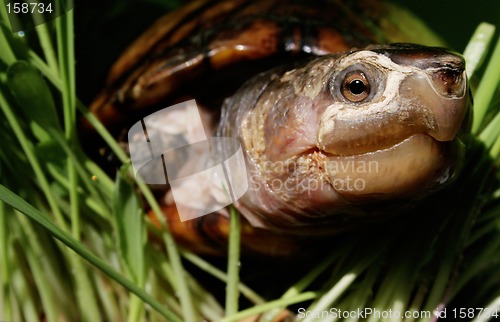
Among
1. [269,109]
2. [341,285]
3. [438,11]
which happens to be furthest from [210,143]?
[438,11]

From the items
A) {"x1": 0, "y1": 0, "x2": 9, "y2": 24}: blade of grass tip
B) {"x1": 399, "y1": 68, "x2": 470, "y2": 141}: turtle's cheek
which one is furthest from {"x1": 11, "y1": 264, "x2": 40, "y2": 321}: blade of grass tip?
{"x1": 399, "y1": 68, "x2": 470, "y2": 141}: turtle's cheek

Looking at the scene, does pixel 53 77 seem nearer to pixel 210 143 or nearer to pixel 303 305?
pixel 210 143

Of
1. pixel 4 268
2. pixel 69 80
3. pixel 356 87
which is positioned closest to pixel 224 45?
pixel 69 80

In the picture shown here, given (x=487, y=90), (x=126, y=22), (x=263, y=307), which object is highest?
(x=126, y=22)

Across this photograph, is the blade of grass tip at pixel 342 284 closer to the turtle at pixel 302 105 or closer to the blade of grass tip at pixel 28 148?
the turtle at pixel 302 105

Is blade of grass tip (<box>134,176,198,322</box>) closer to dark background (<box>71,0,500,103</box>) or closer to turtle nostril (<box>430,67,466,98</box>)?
turtle nostril (<box>430,67,466,98</box>)

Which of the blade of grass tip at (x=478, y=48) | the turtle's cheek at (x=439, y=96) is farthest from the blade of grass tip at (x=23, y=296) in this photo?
the blade of grass tip at (x=478, y=48)

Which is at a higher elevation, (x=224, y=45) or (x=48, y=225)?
(x=224, y=45)

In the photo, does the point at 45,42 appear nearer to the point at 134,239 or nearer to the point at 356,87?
the point at 134,239

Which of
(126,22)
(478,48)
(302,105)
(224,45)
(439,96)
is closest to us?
(439,96)
